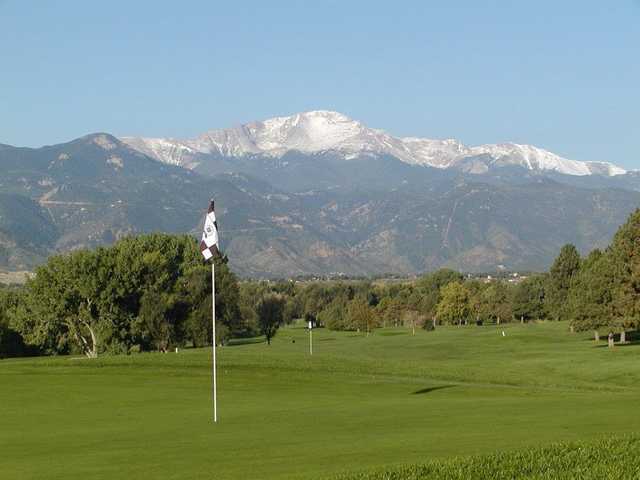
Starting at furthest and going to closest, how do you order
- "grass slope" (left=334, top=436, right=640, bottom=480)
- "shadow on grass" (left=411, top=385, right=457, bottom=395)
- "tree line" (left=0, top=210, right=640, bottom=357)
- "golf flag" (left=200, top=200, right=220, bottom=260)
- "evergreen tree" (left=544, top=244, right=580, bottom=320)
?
"evergreen tree" (left=544, top=244, right=580, bottom=320), "tree line" (left=0, top=210, right=640, bottom=357), "shadow on grass" (left=411, top=385, right=457, bottom=395), "golf flag" (left=200, top=200, right=220, bottom=260), "grass slope" (left=334, top=436, right=640, bottom=480)

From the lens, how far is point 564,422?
29.3m

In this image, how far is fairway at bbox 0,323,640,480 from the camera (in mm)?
23375

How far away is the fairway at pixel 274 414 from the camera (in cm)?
2338

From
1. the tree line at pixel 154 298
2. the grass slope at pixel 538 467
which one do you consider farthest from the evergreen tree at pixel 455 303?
the grass slope at pixel 538 467

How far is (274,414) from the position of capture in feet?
114

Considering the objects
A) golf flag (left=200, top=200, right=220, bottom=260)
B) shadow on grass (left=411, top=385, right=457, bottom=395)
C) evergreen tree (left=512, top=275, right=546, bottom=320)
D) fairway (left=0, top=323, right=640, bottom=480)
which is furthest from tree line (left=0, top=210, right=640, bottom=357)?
golf flag (left=200, top=200, right=220, bottom=260)

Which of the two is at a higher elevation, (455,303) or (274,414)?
(455,303)

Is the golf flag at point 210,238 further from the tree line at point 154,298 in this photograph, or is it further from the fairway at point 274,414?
the tree line at point 154,298

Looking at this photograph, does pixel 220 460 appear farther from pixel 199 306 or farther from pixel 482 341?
pixel 482 341

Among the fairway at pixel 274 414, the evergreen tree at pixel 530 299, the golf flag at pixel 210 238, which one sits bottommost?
the fairway at pixel 274 414

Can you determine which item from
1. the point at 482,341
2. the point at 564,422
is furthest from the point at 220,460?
the point at 482,341

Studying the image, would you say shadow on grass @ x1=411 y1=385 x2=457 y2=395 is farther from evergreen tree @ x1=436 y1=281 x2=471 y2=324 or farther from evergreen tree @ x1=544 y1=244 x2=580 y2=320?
evergreen tree @ x1=436 y1=281 x2=471 y2=324

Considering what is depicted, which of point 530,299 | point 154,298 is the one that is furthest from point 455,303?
point 154,298

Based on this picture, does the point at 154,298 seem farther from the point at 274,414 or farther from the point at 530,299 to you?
the point at 530,299
